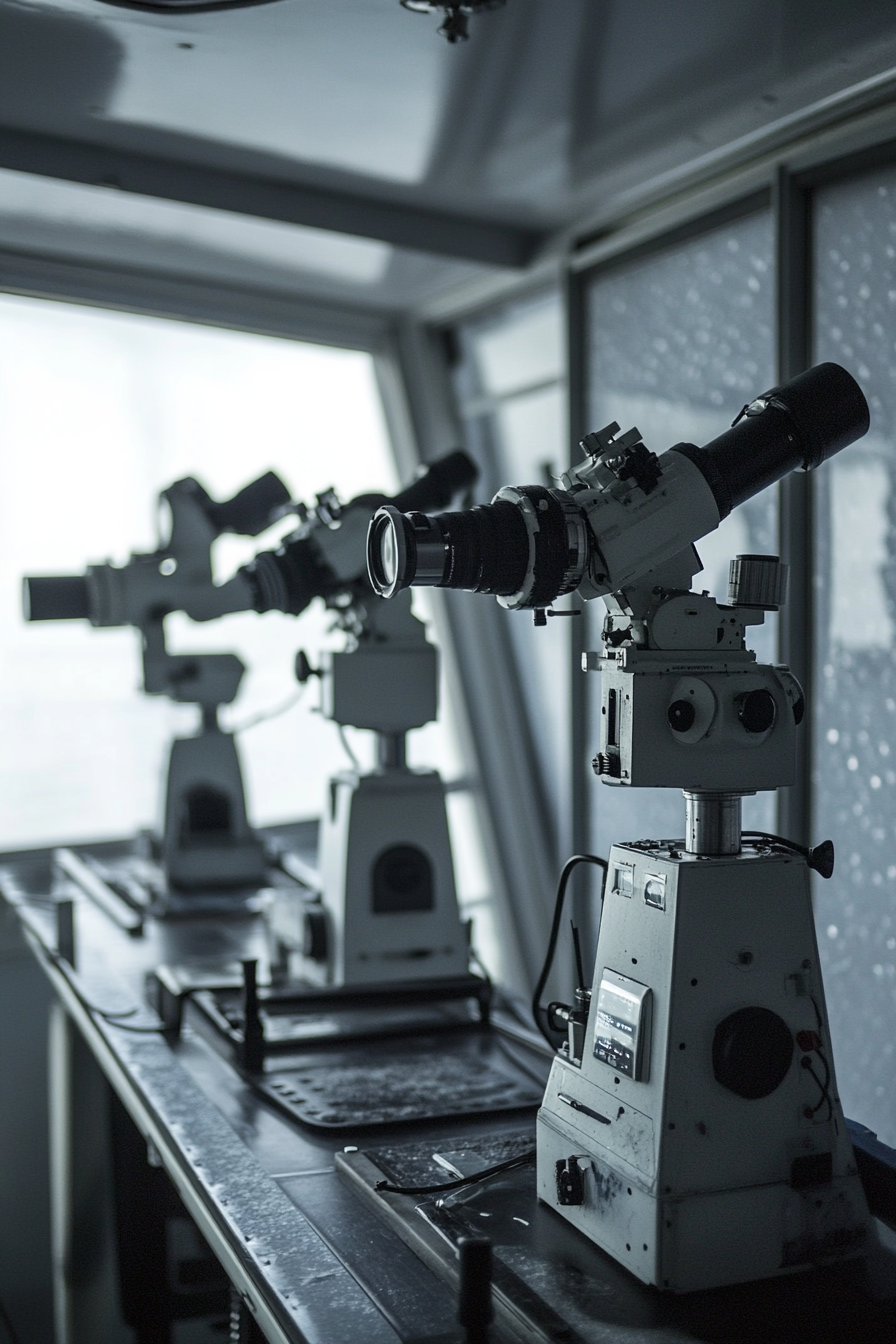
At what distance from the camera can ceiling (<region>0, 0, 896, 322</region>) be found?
2.10 meters

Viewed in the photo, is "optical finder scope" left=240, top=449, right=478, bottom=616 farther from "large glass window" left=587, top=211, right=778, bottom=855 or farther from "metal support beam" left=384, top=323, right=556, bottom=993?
"metal support beam" left=384, top=323, right=556, bottom=993

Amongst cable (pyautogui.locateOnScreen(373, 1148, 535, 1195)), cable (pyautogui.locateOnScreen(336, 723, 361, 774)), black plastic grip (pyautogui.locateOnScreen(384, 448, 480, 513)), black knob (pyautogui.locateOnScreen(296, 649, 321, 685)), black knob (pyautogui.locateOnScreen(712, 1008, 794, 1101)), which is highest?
black plastic grip (pyautogui.locateOnScreen(384, 448, 480, 513))


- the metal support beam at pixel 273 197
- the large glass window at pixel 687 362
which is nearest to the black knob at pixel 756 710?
the large glass window at pixel 687 362

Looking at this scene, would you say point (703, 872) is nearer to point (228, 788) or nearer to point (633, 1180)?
point (633, 1180)

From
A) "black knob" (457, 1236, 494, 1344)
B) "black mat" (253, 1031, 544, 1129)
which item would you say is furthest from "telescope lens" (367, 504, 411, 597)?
"black mat" (253, 1031, 544, 1129)

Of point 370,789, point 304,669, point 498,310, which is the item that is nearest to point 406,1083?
point 370,789

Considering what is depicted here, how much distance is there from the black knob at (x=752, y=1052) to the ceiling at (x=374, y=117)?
5.34ft

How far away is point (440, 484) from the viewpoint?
7.64ft

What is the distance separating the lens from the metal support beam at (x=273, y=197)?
2.73 meters

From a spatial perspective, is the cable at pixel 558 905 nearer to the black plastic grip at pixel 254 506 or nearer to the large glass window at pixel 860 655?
the large glass window at pixel 860 655

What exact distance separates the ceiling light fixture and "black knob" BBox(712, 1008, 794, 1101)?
1.60 metres

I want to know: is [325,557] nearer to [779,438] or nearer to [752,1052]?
[779,438]

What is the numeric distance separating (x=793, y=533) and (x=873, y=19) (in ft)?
3.16

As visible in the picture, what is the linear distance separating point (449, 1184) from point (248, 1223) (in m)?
0.24
